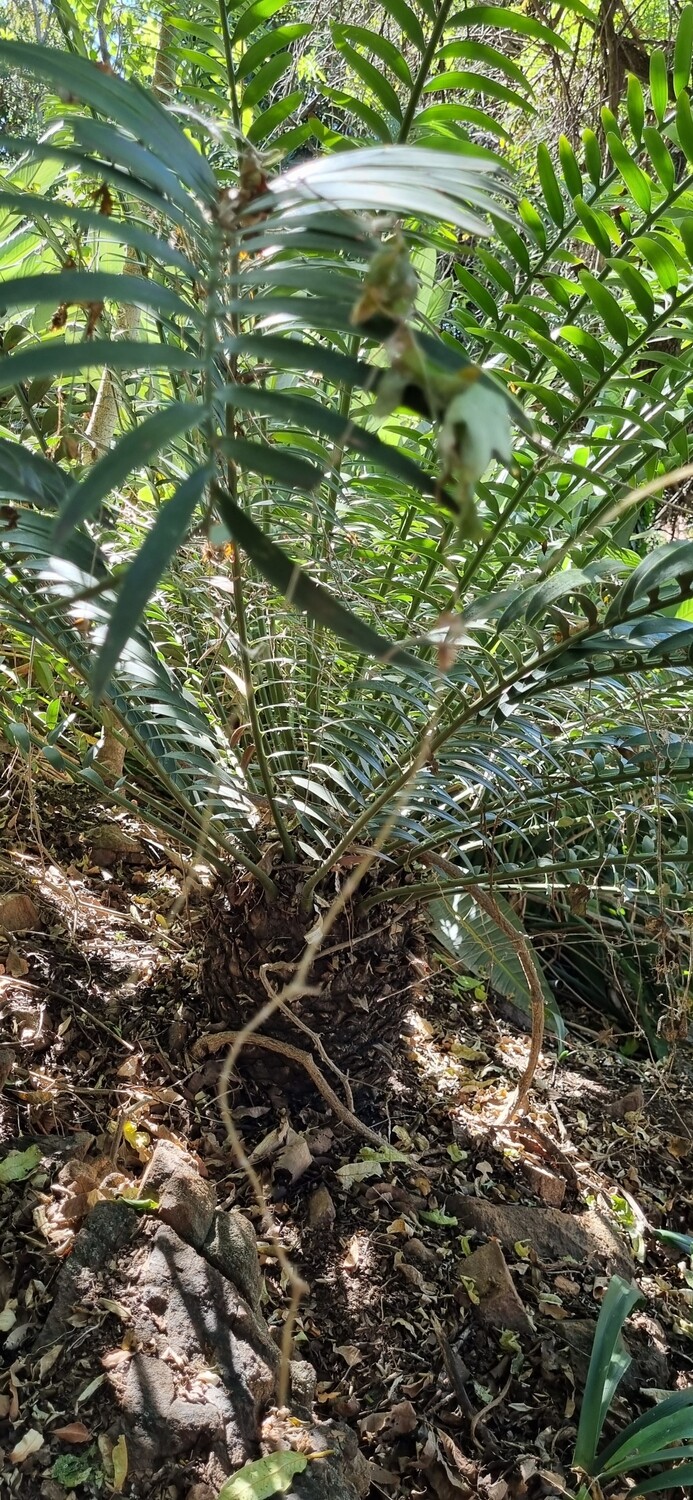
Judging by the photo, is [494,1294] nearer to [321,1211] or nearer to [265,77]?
[321,1211]

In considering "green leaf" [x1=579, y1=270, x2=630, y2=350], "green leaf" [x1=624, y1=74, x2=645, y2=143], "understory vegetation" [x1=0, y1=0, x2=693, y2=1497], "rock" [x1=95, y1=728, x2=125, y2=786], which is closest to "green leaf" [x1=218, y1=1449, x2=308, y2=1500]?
"understory vegetation" [x1=0, y1=0, x2=693, y2=1497]

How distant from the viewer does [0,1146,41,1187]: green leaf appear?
0.89 m

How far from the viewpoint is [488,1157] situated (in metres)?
1.27

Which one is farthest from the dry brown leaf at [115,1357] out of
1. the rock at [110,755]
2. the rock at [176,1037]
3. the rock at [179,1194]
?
the rock at [110,755]

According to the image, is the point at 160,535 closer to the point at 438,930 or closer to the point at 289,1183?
the point at 289,1183

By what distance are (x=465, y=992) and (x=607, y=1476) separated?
835mm

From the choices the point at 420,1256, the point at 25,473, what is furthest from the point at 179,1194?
the point at 25,473

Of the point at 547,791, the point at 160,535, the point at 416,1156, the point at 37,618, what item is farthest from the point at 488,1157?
the point at 160,535

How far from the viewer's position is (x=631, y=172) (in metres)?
0.87

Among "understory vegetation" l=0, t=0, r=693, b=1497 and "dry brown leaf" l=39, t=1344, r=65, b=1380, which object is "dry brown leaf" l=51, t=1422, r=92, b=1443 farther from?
"understory vegetation" l=0, t=0, r=693, b=1497

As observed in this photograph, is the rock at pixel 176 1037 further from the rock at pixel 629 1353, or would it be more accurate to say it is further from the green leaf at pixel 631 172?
the green leaf at pixel 631 172

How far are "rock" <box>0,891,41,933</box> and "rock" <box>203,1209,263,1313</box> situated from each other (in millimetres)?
459

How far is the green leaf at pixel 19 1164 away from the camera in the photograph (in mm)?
888

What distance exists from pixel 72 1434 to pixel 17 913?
2.02 feet
